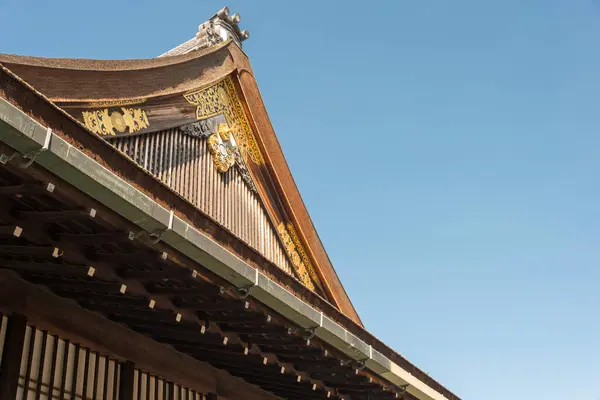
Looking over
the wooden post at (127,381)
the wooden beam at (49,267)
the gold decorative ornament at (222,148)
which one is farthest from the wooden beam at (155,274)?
the gold decorative ornament at (222,148)

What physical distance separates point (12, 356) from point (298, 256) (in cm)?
672

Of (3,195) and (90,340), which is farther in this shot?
(90,340)

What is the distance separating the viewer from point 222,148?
10141 mm

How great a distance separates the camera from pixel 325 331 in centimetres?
673

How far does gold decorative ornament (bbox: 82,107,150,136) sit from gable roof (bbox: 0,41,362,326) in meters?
0.13

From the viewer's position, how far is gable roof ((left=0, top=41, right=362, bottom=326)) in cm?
692

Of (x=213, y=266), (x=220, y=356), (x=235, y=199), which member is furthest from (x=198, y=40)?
(x=213, y=266)

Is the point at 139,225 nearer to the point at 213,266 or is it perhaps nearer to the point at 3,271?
the point at 213,266

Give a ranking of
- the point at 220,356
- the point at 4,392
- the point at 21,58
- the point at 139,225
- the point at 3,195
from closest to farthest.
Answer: the point at 3,195, the point at 139,225, the point at 4,392, the point at 21,58, the point at 220,356

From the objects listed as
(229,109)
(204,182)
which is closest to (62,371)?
(204,182)

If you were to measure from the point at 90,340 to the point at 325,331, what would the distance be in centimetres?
241

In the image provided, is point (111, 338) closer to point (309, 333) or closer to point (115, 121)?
point (309, 333)

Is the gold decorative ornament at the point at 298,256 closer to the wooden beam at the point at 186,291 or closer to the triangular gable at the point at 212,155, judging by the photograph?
the triangular gable at the point at 212,155

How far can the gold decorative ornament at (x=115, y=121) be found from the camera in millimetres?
7387
